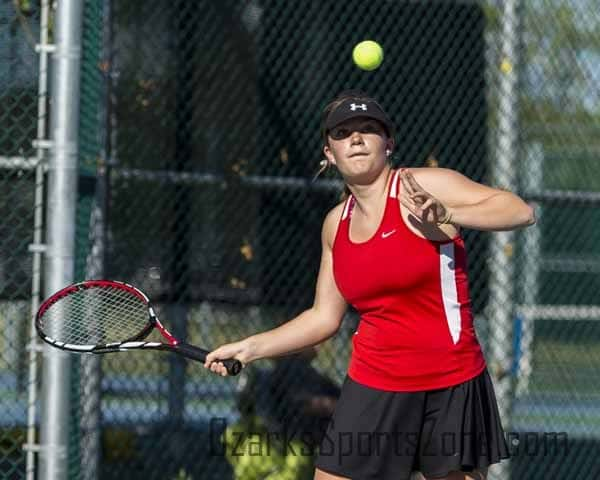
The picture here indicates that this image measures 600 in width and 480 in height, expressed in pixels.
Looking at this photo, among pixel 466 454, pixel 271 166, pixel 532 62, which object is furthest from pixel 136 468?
pixel 532 62

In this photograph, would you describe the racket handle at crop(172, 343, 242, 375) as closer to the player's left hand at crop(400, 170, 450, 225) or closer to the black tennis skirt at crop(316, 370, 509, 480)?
the black tennis skirt at crop(316, 370, 509, 480)

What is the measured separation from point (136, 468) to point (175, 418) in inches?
10.6

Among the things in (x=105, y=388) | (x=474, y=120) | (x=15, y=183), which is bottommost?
(x=105, y=388)

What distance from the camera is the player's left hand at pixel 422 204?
3358 millimetres

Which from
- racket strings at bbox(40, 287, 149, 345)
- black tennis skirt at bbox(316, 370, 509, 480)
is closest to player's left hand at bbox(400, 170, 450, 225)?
black tennis skirt at bbox(316, 370, 509, 480)

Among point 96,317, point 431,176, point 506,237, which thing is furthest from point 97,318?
point 506,237

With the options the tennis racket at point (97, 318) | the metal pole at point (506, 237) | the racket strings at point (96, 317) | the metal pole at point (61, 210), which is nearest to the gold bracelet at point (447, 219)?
the tennis racket at point (97, 318)

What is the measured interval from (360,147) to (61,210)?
1430 mm

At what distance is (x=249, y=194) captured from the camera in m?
5.44

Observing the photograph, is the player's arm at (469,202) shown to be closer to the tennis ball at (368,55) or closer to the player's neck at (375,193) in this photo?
the player's neck at (375,193)

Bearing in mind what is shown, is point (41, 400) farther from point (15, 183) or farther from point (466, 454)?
point (466, 454)

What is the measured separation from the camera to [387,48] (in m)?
5.71

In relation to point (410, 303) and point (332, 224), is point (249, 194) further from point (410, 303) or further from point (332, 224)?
point (410, 303)

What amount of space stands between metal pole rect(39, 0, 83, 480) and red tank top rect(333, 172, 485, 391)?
1299mm
